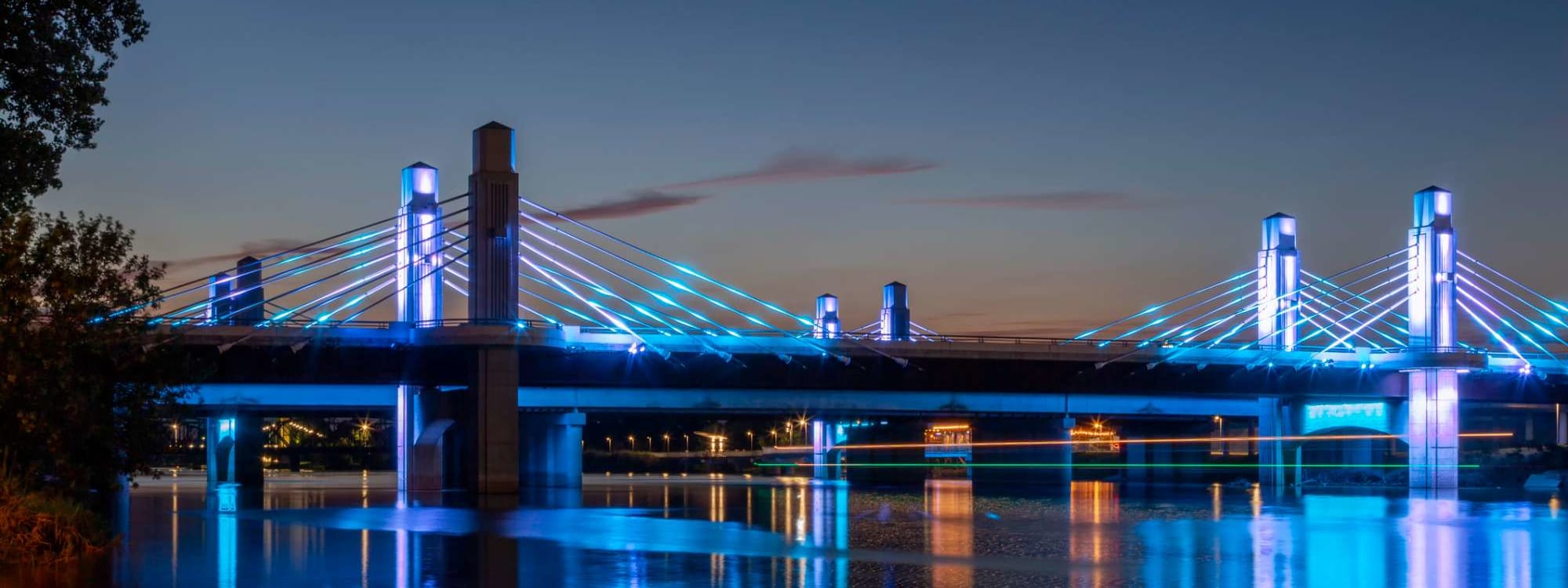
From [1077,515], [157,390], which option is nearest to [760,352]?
[1077,515]

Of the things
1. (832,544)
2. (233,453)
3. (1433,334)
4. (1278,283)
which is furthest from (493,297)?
(1433,334)

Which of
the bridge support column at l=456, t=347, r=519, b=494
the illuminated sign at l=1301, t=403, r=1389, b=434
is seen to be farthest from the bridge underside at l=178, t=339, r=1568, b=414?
the illuminated sign at l=1301, t=403, r=1389, b=434

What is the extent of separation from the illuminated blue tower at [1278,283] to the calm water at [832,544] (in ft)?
85.0

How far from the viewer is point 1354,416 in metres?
93.9

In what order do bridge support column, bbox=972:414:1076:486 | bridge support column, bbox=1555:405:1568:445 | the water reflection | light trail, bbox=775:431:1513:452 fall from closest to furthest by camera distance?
the water reflection, light trail, bbox=775:431:1513:452, bridge support column, bbox=972:414:1076:486, bridge support column, bbox=1555:405:1568:445

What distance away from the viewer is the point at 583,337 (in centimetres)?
7038

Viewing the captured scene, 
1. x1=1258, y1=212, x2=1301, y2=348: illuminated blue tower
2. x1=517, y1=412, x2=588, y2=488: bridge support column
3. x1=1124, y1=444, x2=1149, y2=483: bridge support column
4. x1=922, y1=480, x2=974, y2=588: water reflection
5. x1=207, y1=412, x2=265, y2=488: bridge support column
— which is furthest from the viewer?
x1=1124, y1=444, x2=1149, y2=483: bridge support column

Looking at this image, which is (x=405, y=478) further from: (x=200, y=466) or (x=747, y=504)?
(x=200, y=466)

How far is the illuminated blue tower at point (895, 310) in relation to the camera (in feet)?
372

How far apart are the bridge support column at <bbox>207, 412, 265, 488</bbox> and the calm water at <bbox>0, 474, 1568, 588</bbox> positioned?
3078 cm

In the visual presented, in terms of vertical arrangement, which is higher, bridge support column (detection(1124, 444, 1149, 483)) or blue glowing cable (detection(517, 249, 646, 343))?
blue glowing cable (detection(517, 249, 646, 343))

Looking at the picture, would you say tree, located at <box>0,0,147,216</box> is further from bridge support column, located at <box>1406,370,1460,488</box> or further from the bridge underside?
bridge support column, located at <box>1406,370,1460,488</box>

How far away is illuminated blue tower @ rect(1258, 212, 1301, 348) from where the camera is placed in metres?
88.0

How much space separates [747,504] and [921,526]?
16.1 metres
